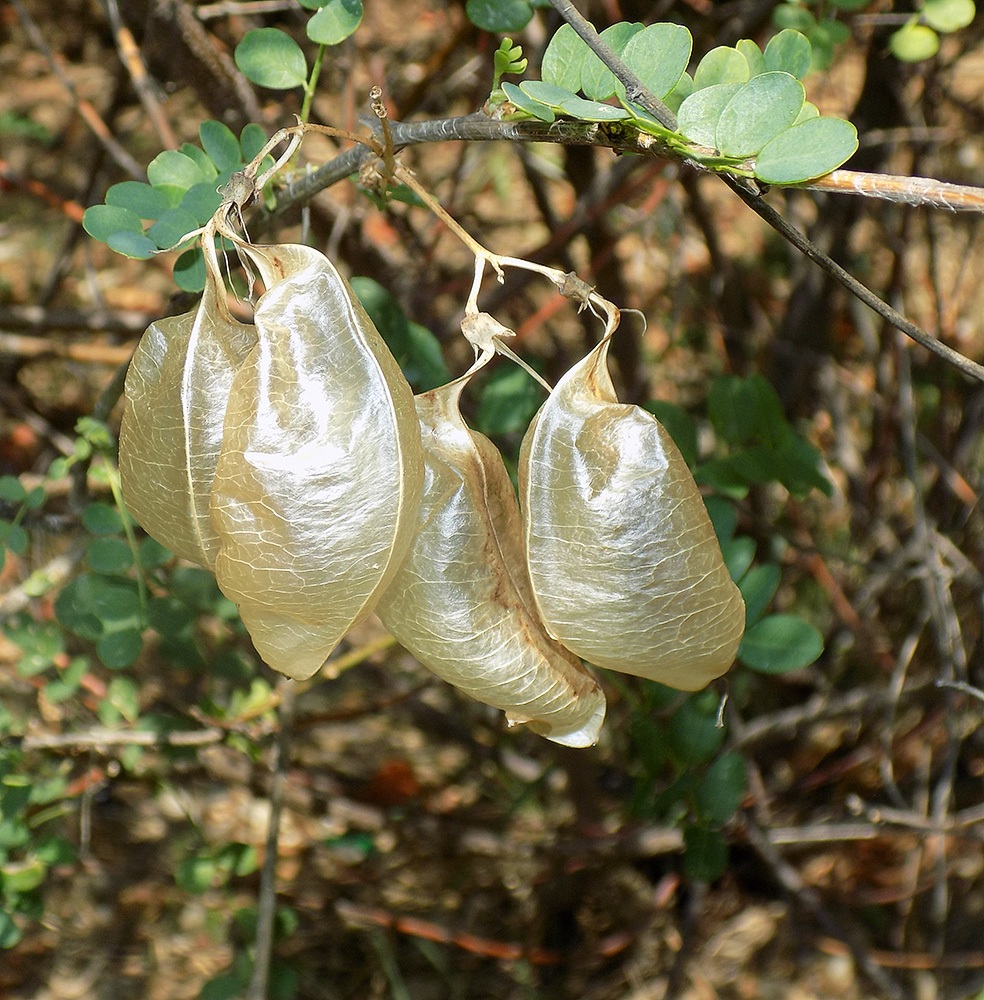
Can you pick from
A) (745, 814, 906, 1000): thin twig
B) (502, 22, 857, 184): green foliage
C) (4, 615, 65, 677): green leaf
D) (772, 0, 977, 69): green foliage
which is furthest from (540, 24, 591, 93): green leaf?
(745, 814, 906, 1000): thin twig

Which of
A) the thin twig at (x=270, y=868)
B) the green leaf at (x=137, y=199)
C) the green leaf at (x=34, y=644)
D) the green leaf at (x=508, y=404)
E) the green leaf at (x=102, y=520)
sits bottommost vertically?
the thin twig at (x=270, y=868)

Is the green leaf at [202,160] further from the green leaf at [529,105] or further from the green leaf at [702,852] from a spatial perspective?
the green leaf at [702,852]

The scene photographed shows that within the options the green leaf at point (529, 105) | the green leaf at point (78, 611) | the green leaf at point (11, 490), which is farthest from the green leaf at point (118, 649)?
the green leaf at point (529, 105)

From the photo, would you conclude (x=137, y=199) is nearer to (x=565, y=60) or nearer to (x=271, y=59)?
(x=271, y=59)

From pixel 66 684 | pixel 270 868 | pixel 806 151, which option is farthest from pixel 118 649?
pixel 806 151

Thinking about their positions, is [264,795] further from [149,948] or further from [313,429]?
[313,429]

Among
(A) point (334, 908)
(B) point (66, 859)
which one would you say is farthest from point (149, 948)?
(B) point (66, 859)
